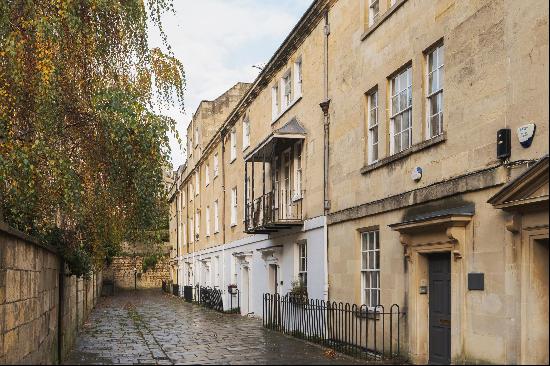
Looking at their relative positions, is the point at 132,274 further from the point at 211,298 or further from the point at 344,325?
the point at 344,325

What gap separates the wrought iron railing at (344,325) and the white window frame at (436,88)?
3145 mm

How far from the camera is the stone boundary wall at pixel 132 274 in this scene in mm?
52781

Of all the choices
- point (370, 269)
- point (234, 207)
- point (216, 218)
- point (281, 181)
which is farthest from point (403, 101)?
point (216, 218)

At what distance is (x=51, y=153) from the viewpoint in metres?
9.00

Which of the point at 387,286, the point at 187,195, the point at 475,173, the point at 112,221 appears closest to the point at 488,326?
the point at 475,173

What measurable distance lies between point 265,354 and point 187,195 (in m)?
32.0

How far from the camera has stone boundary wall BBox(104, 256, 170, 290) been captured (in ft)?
173

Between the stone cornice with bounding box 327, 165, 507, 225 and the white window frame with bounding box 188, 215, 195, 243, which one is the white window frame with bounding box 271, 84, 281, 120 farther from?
the white window frame with bounding box 188, 215, 195, 243

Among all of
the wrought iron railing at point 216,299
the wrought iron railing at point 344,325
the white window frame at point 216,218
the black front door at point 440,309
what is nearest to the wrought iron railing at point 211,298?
the wrought iron railing at point 216,299

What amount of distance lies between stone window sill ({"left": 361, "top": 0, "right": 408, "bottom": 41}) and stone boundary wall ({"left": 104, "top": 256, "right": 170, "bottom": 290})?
4127 cm

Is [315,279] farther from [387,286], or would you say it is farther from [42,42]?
[42,42]

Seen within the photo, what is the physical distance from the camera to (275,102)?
70.3 feet

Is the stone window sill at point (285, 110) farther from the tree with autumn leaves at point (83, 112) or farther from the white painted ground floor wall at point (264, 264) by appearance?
the tree with autumn leaves at point (83, 112)

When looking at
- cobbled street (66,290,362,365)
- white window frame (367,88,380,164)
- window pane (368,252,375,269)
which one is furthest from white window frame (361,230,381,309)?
white window frame (367,88,380,164)
